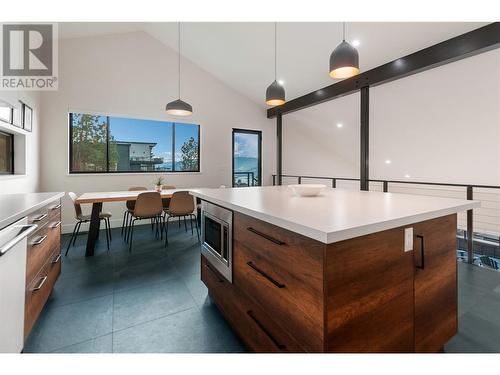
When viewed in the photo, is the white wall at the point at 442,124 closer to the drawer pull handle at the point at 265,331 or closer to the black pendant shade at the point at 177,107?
the black pendant shade at the point at 177,107

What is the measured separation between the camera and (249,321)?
136 centimetres

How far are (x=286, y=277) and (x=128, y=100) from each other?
4.78 m

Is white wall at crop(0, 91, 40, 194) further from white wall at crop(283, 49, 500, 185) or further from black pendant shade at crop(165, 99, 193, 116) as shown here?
white wall at crop(283, 49, 500, 185)

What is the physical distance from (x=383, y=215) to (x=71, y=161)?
5.05 meters

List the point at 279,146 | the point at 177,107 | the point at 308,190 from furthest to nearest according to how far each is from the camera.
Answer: the point at 279,146, the point at 177,107, the point at 308,190

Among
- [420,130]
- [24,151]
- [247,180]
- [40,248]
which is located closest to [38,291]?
[40,248]

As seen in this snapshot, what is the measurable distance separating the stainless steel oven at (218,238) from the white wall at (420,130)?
185 inches

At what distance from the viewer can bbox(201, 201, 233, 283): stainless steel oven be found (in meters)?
1.57

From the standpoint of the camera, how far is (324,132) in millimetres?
6547

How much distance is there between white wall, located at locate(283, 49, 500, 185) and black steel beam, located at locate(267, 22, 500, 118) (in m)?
1.00

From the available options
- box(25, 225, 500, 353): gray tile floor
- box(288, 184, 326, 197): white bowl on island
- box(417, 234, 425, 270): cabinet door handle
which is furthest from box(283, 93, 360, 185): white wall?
box(417, 234, 425, 270): cabinet door handle

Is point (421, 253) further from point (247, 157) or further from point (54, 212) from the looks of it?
point (247, 157)
